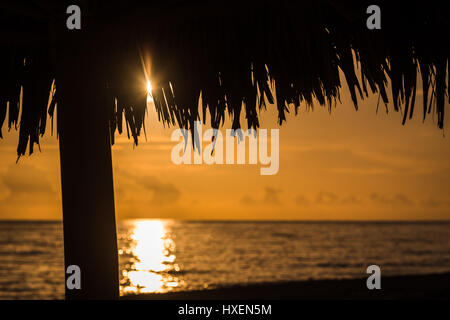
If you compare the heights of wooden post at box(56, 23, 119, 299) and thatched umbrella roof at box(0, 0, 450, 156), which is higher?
thatched umbrella roof at box(0, 0, 450, 156)

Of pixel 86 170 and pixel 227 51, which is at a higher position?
pixel 227 51

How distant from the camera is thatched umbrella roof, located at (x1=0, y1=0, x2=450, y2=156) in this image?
2.23m

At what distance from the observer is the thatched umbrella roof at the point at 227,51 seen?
223 cm

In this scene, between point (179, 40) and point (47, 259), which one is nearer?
point (179, 40)

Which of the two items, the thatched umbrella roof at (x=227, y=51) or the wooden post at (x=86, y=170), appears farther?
the wooden post at (x=86, y=170)

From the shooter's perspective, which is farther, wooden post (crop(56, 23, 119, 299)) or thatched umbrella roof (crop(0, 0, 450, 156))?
wooden post (crop(56, 23, 119, 299))

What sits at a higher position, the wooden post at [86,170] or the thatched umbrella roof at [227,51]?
the thatched umbrella roof at [227,51]

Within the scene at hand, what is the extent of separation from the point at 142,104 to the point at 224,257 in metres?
33.7

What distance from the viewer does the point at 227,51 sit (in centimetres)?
249

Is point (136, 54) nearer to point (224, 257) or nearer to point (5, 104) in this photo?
point (5, 104)
